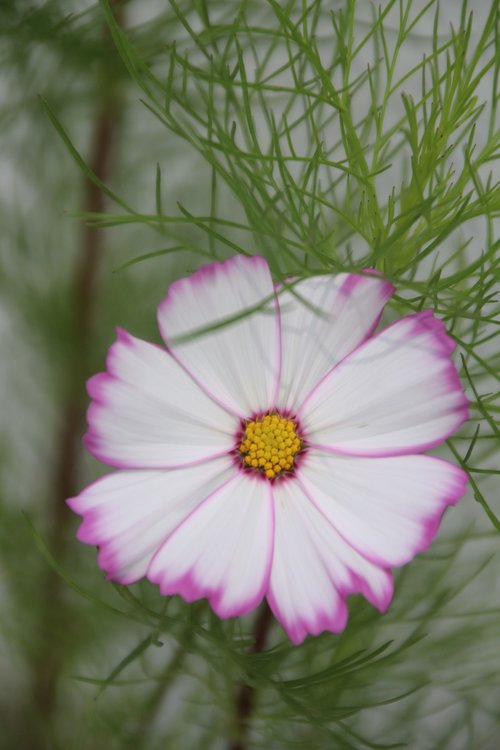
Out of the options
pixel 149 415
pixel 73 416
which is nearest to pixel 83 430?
pixel 73 416

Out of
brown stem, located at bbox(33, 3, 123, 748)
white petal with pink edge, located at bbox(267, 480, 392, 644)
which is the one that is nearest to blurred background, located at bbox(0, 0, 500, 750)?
brown stem, located at bbox(33, 3, 123, 748)

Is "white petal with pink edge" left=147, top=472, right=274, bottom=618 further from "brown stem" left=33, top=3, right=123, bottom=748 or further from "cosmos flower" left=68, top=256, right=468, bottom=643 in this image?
"brown stem" left=33, top=3, right=123, bottom=748

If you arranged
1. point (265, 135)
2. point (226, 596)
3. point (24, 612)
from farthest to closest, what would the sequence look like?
1. point (265, 135)
2. point (24, 612)
3. point (226, 596)

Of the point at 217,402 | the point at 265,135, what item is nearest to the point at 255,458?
the point at 217,402

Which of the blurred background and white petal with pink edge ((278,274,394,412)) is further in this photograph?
the blurred background

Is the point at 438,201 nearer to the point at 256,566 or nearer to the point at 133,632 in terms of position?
the point at 256,566
